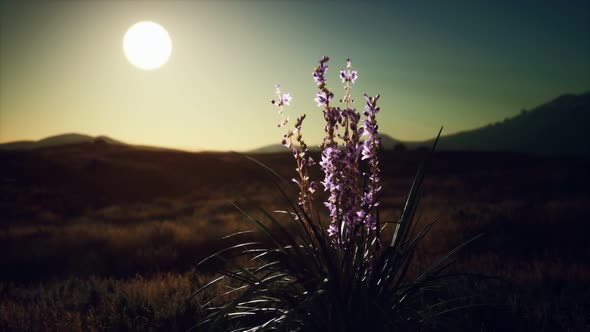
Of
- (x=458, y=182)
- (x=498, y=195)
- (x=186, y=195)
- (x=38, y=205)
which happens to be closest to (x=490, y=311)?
(x=498, y=195)

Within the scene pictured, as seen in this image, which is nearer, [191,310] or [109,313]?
[191,310]

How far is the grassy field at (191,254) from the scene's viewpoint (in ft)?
14.9

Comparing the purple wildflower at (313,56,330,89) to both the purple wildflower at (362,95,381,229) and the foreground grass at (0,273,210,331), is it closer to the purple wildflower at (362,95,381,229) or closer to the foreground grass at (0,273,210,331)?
the purple wildflower at (362,95,381,229)

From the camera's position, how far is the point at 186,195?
28.6 m

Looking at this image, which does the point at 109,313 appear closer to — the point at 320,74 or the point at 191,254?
the point at 320,74

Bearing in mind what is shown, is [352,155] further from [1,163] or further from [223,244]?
[1,163]

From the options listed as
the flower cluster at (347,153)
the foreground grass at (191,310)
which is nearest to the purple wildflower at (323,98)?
the flower cluster at (347,153)

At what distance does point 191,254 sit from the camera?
1021 cm

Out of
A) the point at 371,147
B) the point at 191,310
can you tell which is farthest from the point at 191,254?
the point at 371,147

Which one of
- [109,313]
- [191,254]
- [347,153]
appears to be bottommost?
[191,254]

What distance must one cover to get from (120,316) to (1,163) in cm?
3820

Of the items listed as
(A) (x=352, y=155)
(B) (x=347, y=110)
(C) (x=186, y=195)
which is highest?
(B) (x=347, y=110)

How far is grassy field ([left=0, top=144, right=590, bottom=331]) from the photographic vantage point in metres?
4.54

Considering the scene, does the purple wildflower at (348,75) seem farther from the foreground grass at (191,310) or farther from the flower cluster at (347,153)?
the foreground grass at (191,310)
